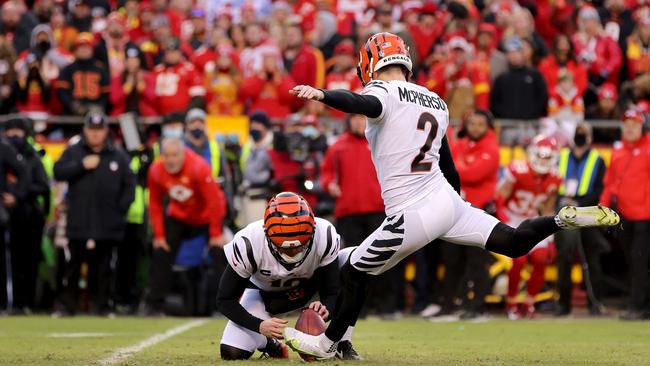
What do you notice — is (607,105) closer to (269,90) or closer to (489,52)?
(489,52)

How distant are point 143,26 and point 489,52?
4.92 metres

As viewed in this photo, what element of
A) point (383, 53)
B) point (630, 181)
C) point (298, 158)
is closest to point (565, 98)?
point (630, 181)

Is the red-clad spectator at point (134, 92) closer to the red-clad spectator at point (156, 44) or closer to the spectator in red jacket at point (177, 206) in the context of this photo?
the red-clad spectator at point (156, 44)

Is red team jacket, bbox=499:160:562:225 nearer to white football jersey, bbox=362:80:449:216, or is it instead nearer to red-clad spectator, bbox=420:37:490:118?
red-clad spectator, bbox=420:37:490:118

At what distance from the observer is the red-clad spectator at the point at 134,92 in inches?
608

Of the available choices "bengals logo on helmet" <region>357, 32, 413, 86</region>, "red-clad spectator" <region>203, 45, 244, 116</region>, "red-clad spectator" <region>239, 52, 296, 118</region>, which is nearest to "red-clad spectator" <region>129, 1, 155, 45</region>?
"red-clad spectator" <region>203, 45, 244, 116</region>

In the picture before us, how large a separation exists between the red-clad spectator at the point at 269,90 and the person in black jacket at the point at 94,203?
8.62 ft

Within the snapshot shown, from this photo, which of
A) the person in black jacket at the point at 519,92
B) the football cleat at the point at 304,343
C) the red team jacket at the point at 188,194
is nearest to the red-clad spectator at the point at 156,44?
the red team jacket at the point at 188,194

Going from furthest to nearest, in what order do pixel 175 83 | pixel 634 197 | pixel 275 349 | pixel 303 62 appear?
1. pixel 303 62
2. pixel 175 83
3. pixel 634 197
4. pixel 275 349

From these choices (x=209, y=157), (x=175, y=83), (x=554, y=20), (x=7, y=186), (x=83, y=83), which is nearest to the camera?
(x=7, y=186)

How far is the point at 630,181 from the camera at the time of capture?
12.6 m

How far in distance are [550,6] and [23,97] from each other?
7921 millimetres

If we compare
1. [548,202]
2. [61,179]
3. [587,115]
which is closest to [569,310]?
[548,202]

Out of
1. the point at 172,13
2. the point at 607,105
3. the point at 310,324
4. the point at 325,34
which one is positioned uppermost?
the point at 172,13
